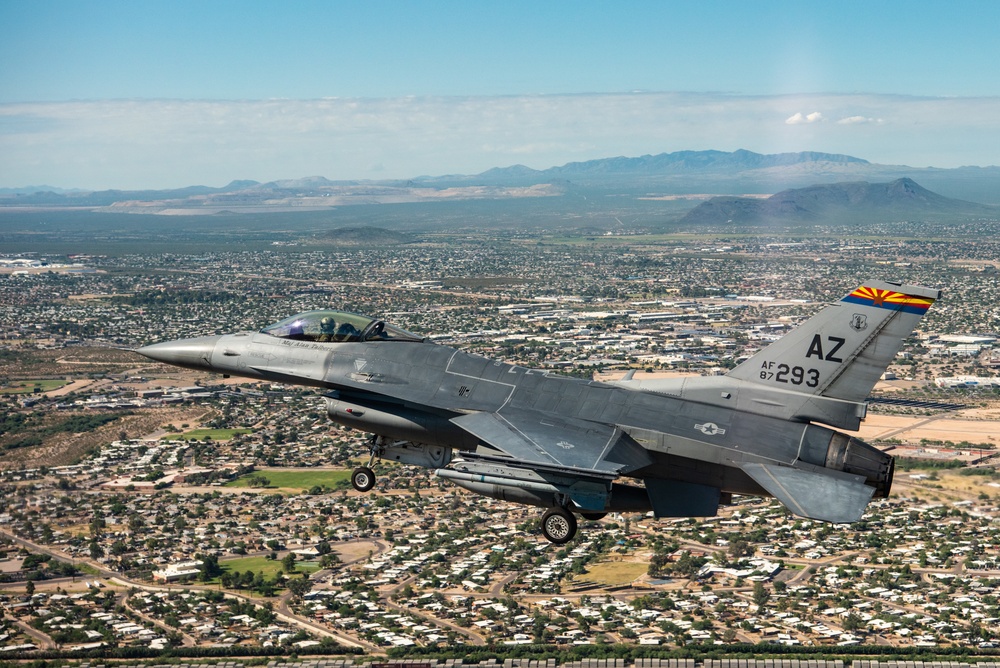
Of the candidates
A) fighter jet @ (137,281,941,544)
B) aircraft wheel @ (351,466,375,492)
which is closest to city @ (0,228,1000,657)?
aircraft wheel @ (351,466,375,492)

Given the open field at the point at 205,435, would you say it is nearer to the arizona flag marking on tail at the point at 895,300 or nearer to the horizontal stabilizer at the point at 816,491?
the horizontal stabilizer at the point at 816,491

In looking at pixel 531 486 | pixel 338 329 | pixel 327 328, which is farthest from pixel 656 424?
pixel 327 328

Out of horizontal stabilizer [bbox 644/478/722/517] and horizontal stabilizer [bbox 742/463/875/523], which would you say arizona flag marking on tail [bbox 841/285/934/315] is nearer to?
horizontal stabilizer [bbox 742/463/875/523]

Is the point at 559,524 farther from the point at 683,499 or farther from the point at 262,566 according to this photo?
the point at 262,566

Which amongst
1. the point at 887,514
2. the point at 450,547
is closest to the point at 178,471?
the point at 450,547

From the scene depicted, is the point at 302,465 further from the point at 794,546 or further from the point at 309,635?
the point at 794,546

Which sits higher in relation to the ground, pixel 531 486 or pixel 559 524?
pixel 531 486

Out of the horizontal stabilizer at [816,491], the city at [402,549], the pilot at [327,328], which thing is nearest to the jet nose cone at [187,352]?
the pilot at [327,328]
